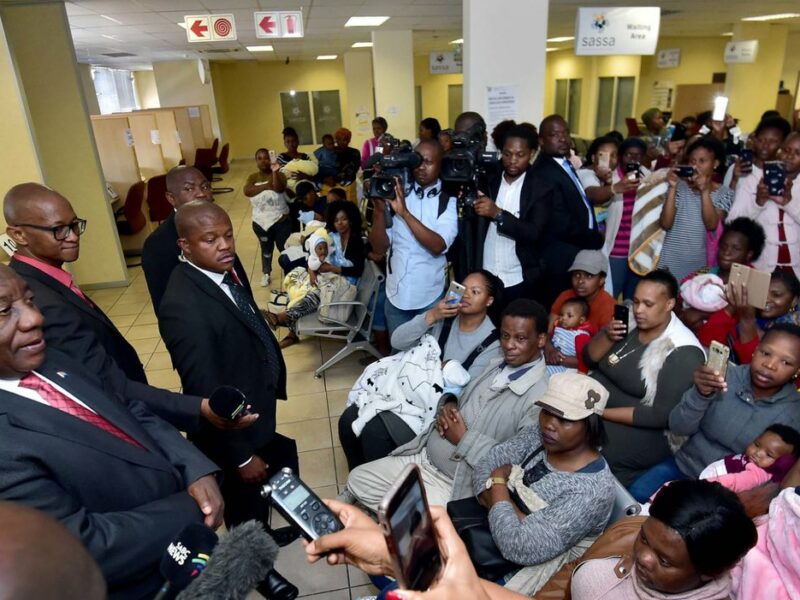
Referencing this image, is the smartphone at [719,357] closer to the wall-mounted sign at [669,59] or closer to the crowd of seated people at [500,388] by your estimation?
the crowd of seated people at [500,388]

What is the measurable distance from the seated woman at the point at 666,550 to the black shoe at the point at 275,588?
0.07 m

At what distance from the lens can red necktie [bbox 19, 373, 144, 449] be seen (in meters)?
1.30

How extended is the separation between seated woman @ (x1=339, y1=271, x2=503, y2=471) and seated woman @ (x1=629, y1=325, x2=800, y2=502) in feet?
2.64

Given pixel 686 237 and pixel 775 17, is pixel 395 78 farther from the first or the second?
pixel 686 237

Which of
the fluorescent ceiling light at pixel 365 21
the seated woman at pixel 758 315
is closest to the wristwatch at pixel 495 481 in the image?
the seated woman at pixel 758 315

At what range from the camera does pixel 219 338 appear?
6.23 feet

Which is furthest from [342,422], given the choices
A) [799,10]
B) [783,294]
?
[799,10]

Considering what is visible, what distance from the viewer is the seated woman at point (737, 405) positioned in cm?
188

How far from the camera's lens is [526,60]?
448cm

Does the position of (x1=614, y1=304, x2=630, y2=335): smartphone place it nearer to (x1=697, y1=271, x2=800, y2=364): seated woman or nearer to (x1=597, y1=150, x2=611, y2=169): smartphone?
(x1=697, y1=271, x2=800, y2=364): seated woman

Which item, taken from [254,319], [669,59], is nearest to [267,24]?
[254,319]

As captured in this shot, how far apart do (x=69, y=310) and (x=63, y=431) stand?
0.75 metres

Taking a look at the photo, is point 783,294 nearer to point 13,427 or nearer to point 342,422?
point 342,422

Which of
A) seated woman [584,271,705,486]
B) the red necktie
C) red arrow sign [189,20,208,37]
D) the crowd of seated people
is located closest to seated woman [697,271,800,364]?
the crowd of seated people
